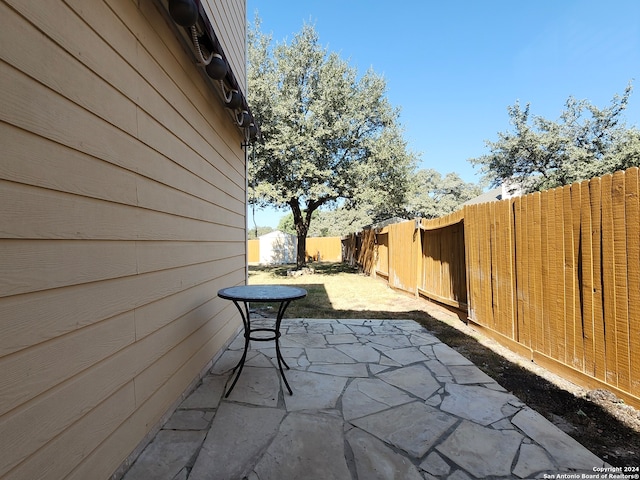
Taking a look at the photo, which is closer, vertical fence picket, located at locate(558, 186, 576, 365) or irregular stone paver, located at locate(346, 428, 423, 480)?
irregular stone paver, located at locate(346, 428, 423, 480)

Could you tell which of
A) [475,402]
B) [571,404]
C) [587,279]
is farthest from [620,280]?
[475,402]

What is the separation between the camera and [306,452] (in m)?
1.58

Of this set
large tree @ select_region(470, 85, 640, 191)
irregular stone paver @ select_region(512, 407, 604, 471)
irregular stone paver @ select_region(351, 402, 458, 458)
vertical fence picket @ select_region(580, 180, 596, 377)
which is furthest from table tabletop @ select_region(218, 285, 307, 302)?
large tree @ select_region(470, 85, 640, 191)

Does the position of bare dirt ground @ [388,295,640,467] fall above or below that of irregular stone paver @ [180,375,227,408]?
below

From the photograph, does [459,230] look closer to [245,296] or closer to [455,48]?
[245,296]

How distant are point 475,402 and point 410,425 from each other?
600 millimetres

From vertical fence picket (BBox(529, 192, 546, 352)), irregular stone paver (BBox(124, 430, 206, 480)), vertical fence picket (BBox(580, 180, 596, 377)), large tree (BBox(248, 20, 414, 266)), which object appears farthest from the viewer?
large tree (BBox(248, 20, 414, 266))

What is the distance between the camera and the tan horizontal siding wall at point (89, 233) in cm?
92

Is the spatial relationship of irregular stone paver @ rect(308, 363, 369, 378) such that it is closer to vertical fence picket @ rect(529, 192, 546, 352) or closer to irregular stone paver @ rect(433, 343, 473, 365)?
irregular stone paver @ rect(433, 343, 473, 365)

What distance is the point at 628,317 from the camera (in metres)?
1.93

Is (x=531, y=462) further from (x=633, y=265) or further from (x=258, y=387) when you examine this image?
(x=258, y=387)

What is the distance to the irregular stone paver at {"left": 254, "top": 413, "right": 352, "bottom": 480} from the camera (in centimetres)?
143

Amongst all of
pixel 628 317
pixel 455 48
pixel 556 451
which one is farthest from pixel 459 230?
pixel 455 48

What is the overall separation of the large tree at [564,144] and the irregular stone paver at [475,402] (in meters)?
14.4
